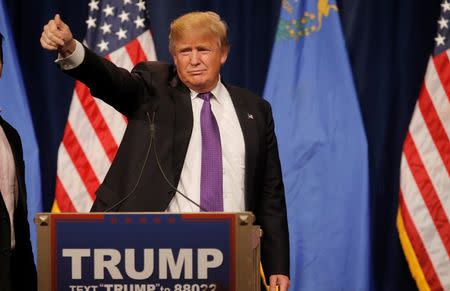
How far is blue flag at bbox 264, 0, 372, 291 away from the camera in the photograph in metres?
3.98

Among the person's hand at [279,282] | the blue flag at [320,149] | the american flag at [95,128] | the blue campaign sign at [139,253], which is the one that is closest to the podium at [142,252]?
the blue campaign sign at [139,253]

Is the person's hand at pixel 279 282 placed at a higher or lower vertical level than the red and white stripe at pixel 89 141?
lower

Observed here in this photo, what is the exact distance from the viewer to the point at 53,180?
4.08m

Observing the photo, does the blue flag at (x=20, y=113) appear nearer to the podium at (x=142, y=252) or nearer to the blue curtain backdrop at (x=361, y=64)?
the blue curtain backdrop at (x=361, y=64)

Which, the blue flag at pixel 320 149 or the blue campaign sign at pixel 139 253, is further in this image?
the blue flag at pixel 320 149

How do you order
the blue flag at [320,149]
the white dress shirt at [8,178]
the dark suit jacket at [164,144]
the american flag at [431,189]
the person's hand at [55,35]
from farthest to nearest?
the blue flag at [320,149] → the american flag at [431,189] → the white dress shirt at [8,178] → the dark suit jacket at [164,144] → the person's hand at [55,35]

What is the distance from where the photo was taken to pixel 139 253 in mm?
1534

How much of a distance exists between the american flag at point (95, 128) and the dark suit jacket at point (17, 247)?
1.46 m

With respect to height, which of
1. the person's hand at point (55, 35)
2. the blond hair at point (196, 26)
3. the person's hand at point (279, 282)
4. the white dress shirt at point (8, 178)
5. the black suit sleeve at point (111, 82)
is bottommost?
the person's hand at point (279, 282)

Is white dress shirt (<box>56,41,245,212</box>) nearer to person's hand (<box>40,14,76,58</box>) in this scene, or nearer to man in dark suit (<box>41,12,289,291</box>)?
man in dark suit (<box>41,12,289,291</box>)

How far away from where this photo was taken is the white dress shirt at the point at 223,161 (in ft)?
6.54

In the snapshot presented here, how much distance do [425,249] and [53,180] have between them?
2.08 meters

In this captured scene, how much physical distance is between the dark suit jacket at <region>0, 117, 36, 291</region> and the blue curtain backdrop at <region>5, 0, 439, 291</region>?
174 cm

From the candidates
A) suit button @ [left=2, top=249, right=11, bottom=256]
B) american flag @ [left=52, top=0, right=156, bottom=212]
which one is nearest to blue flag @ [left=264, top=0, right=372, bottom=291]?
american flag @ [left=52, top=0, right=156, bottom=212]
